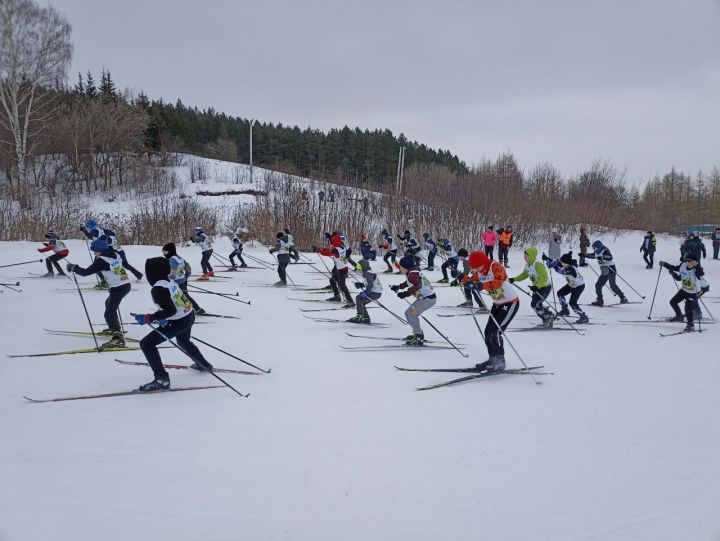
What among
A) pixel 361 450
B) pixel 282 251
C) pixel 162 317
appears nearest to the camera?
pixel 361 450

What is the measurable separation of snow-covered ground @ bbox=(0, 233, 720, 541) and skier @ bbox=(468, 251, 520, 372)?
0.29 meters

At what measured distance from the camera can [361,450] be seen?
382 centimetres

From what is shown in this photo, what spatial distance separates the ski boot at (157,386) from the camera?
4992mm

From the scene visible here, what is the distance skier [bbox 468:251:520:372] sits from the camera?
19.1 feet

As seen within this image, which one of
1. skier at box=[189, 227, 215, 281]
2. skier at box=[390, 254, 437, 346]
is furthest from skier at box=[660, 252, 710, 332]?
skier at box=[189, 227, 215, 281]

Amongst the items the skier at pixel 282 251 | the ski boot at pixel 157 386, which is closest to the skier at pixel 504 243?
the skier at pixel 282 251

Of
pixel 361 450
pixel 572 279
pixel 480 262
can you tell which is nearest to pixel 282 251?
pixel 572 279

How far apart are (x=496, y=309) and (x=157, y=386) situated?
4191 millimetres

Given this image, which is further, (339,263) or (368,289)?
(339,263)

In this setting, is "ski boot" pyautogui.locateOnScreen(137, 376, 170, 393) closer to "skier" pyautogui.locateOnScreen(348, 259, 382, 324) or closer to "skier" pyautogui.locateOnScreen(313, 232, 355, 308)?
"skier" pyautogui.locateOnScreen(348, 259, 382, 324)

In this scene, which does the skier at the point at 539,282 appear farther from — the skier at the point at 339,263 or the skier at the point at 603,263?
the skier at the point at 339,263

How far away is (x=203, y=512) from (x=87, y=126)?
35.7m

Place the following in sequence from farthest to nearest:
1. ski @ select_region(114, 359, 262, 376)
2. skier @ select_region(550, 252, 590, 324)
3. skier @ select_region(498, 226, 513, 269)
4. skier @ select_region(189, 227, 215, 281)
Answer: skier @ select_region(498, 226, 513, 269), skier @ select_region(189, 227, 215, 281), skier @ select_region(550, 252, 590, 324), ski @ select_region(114, 359, 262, 376)

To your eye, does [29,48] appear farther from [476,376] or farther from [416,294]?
[476,376]
